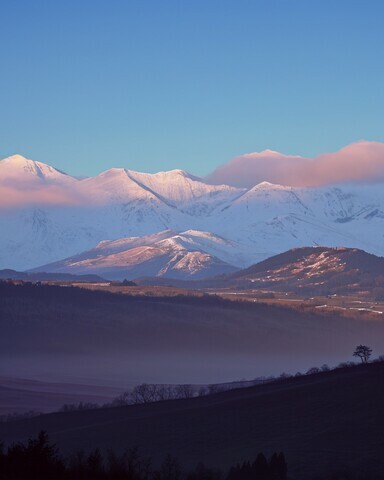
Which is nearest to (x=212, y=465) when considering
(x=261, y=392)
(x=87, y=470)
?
(x=87, y=470)

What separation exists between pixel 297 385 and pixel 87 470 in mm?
40435

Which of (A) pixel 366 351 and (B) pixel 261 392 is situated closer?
(B) pixel 261 392

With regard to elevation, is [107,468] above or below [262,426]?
below

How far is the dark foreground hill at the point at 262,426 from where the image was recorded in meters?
59.7

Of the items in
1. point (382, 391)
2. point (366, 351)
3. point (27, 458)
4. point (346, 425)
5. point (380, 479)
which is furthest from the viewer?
point (366, 351)

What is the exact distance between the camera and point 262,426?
2773 inches

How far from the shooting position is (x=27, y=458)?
4303 centimetres

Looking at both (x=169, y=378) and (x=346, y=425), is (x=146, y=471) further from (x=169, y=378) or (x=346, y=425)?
(x=169, y=378)

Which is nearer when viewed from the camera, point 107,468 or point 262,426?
point 107,468

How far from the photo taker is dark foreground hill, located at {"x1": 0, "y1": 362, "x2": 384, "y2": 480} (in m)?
59.7

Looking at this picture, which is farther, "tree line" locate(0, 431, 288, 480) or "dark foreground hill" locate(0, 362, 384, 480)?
"dark foreground hill" locate(0, 362, 384, 480)

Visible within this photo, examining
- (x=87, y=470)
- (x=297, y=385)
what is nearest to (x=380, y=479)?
(x=87, y=470)

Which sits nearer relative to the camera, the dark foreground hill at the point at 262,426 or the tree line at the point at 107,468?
the tree line at the point at 107,468

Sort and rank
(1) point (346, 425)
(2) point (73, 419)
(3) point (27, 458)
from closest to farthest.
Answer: (3) point (27, 458) < (1) point (346, 425) < (2) point (73, 419)
